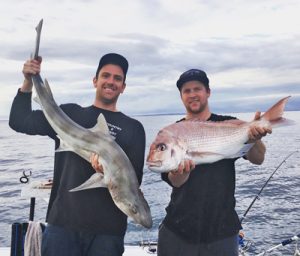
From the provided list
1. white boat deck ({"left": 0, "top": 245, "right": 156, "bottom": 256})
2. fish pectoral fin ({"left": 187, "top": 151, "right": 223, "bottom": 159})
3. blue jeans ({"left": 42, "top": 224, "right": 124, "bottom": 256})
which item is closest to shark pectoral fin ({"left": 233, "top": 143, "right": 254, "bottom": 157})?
fish pectoral fin ({"left": 187, "top": 151, "right": 223, "bottom": 159})

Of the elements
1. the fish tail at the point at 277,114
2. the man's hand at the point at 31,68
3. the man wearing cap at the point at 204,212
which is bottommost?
the man wearing cap at the point at 204,212

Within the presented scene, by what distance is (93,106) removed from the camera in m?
4.63

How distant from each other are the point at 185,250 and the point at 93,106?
2118mm

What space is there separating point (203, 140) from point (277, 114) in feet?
2.64

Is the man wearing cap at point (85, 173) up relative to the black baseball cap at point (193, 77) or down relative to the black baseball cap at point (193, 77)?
down

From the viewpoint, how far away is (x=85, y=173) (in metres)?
4.20

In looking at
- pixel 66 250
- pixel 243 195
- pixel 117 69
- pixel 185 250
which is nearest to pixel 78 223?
pixel 66 250

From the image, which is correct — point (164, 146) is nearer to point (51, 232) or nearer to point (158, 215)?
point (51, 232)

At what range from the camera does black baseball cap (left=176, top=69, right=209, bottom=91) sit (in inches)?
174

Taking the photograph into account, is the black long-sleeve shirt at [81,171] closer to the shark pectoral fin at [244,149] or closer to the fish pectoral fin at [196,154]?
the fish pectoral fin at [196,154]

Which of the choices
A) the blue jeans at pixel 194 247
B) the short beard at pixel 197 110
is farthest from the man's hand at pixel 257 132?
the blue jeans at pixel 194 247

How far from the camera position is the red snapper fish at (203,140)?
361cm

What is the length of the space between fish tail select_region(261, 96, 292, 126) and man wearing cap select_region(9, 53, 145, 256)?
1.59 m

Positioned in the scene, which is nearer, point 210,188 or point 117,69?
point 210,188
